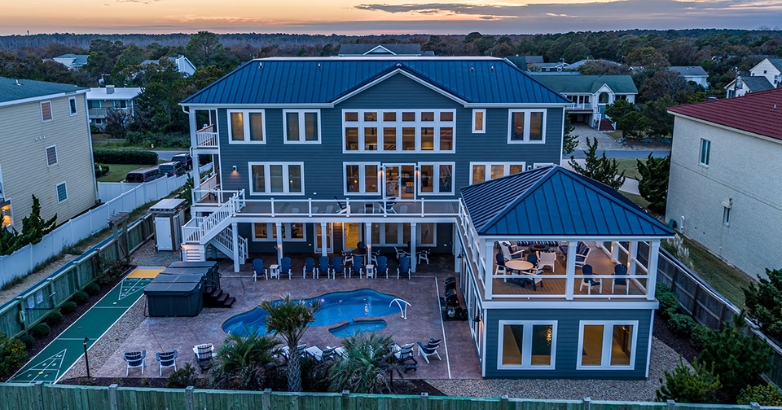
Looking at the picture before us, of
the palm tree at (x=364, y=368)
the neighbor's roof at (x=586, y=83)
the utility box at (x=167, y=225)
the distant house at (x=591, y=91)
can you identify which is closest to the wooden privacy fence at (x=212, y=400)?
the palm tree at (x=364, y=368)

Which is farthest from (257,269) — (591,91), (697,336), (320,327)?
(591,91)

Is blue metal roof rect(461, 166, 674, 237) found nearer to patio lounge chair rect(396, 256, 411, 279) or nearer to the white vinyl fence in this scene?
patio lounge chair rect(396, 256, 411, 279)

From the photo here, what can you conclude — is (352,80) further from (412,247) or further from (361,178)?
(412,247)

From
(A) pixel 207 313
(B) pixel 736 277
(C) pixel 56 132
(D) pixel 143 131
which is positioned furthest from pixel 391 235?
(D) pixel 143 131

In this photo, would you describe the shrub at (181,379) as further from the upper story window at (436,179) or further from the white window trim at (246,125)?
the upper story window at (436,179)

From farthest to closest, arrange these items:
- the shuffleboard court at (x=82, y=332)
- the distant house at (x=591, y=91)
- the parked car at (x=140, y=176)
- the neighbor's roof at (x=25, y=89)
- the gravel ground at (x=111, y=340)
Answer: the distant house at (x=591, y=91) < the parked car at (x=140, y=176) < the neighbor's roof at (x=25, y=89) < the gravel ground at (x=111, y=340) < the shuffleboard court at (x=82, y=332)
